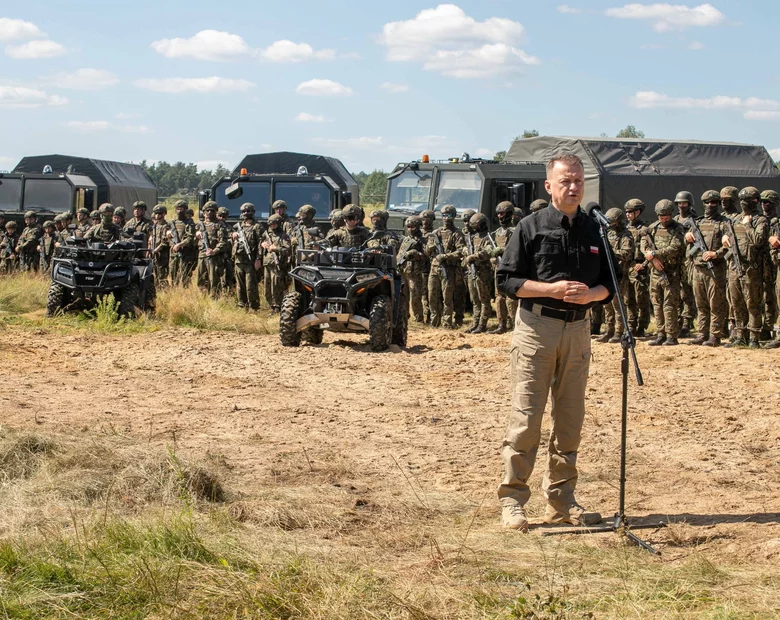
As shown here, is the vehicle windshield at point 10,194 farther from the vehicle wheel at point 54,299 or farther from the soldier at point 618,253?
the soldier at point 618,253

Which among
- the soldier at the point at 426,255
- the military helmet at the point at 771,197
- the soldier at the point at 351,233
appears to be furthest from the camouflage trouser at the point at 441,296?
the military helmet at the point at 771,197

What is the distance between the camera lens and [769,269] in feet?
37.1

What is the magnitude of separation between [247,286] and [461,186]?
135 inches

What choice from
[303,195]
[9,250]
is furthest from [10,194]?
[303,195]

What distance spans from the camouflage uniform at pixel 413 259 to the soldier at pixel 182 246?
3.53 metres

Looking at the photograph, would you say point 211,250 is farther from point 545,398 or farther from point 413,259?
point 545,398

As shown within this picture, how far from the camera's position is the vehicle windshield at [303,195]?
16656 mm

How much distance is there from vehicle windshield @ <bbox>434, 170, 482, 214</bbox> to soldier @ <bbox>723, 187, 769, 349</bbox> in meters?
4.76

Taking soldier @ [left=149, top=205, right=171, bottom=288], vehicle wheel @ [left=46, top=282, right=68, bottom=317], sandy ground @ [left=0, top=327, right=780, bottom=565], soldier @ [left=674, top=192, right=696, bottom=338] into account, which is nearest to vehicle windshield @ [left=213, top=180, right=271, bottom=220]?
soldier @ [left=149, top=205, right=171, bottom=288]

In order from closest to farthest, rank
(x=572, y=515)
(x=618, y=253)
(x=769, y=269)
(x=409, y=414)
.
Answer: (x=572, y=515)
(x=409, y=414)
(x=769, y=269)
(x=618, y=253)

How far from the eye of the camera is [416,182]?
16188 millimetres

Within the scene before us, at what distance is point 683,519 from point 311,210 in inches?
391

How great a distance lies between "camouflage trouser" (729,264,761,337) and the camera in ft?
37.0

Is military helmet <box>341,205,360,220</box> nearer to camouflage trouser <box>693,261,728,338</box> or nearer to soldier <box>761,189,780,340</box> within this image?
camouflage trouser <box>693,261,728,338</box>
